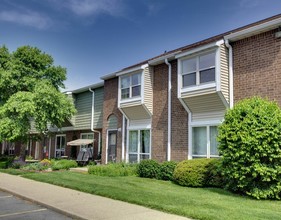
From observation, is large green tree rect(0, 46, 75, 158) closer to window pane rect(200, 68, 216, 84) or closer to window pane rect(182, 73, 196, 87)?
window pane rect(182, 73, 196, 87)

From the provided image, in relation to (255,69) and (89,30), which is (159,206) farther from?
(89,30)

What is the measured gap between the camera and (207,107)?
46.8 feet

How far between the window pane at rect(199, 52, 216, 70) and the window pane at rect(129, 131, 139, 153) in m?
6.59

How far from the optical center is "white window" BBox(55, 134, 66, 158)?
89.9 feet

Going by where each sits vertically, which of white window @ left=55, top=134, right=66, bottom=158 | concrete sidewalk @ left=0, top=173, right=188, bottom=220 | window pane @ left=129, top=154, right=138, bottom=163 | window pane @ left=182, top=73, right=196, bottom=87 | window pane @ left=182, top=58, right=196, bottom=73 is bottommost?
concrete sidewalk @ left=0, top=173, right=188, bottom=220

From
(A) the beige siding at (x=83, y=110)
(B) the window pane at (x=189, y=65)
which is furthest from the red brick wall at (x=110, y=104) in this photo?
(B) the window pane at (x=189, y=65)

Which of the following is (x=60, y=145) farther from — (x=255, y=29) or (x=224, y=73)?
(x=255, y=29)

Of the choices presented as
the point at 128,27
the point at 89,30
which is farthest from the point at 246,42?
the point at 89,30

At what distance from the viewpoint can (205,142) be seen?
14.4 metres

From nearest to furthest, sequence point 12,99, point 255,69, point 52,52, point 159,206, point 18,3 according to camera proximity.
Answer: point 159,206
point 255,69
point 18,3
point 12,99
point 52,52

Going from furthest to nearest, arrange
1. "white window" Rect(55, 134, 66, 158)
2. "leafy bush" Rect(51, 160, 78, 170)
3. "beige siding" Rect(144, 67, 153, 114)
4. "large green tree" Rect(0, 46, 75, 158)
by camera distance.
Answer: "white window" Rect(55, 134, 66, 158)
"large green tree" Rect(0, 46, 75, 158)
"leafy bush" Rect(51, 160, 78, 170)
"beige siding" Rect(144, 67, 153, 114)

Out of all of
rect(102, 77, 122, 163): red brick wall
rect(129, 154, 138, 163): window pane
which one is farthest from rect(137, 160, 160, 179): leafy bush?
rect(102, 77, 122, 163): red brick wall

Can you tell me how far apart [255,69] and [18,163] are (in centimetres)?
1705

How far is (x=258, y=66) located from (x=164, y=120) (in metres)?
5.86
